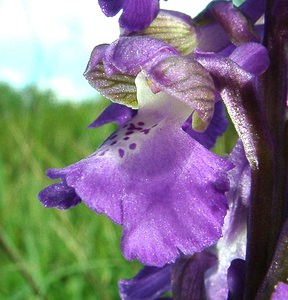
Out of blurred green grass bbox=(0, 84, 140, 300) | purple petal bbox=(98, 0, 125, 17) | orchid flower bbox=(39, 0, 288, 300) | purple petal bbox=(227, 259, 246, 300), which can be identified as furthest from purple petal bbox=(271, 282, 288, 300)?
blurred green grass bbox=(0, 84, 140, 300)

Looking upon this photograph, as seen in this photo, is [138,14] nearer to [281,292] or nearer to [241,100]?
[241,100]

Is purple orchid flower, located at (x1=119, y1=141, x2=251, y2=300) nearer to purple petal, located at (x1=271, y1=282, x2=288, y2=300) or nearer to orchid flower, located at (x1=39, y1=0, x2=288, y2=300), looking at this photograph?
orchid flower, located at (x1=39, y1=0, x2=288, y2=300)

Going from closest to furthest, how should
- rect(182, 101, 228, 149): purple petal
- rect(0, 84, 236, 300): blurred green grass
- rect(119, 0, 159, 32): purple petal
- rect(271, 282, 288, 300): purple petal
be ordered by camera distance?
rect(271, 282, 288, 300): purple petal, rect(119, 0, 159, 32): purple petal, rect(182, 101, 228, 149): purple petal, rect(0, 84, 236, 300): blurred green grass

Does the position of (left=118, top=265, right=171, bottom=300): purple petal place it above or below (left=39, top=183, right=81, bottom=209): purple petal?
below

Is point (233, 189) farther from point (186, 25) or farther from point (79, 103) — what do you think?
point (79, 103)

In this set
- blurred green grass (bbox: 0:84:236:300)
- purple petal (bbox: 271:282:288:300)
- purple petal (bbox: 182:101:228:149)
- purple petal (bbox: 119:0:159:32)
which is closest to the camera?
purple petal (bbox: 271:282:288:300)

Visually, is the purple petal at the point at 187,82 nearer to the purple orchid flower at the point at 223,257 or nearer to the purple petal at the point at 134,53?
the purple petal at the point at 134,53
